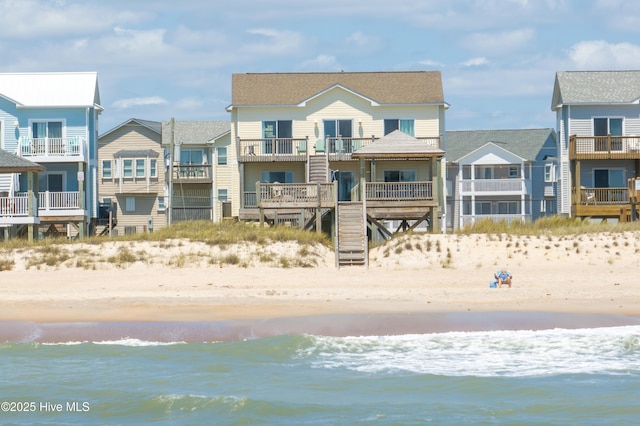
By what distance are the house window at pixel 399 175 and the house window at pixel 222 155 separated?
20947 millimetres

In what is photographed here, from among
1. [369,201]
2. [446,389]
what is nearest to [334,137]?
[369,201]

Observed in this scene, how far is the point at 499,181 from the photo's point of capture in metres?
65.1

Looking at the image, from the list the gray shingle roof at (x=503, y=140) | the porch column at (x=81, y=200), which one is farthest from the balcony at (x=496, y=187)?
the porch column at (x=81, y=200)

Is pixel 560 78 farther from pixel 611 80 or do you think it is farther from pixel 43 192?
pixel 43 192

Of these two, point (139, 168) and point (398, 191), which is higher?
point (139, 168)

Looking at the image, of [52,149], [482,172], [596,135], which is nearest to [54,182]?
[52,149]

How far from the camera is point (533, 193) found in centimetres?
6675

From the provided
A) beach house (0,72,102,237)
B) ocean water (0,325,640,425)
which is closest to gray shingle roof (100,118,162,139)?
beach house (0,72,102,237)

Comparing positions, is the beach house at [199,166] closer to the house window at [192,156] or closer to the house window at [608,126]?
the house window at [192,156]

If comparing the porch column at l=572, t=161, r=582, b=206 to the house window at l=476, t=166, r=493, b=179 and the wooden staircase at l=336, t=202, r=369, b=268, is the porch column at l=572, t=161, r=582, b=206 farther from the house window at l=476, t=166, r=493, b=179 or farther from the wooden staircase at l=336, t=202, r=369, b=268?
the house window at l=476, t=166, r=493, b=179

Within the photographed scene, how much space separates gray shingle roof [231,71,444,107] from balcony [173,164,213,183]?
54.8 feet

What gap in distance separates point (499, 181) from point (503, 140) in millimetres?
7423

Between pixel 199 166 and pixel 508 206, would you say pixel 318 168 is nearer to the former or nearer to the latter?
pixel 199 166

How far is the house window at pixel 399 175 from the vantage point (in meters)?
46.6
